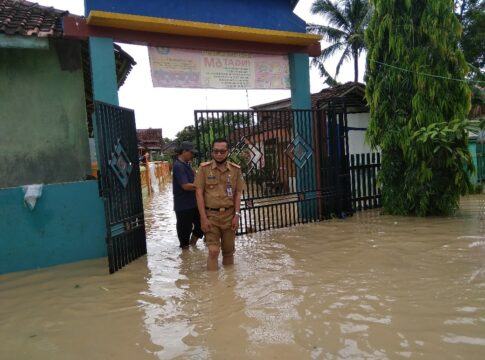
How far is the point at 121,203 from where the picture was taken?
5.64 meters

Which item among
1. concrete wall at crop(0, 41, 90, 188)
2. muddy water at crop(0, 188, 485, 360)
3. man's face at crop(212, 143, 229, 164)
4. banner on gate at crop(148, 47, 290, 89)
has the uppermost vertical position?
banner on gate at crop(148, 47, 290, 89)

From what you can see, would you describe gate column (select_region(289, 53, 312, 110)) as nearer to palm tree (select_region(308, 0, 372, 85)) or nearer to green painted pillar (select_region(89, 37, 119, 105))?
green painted pillar (select_region(89, 37, 119, 105))

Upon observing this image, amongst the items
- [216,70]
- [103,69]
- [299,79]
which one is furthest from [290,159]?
[103,69]

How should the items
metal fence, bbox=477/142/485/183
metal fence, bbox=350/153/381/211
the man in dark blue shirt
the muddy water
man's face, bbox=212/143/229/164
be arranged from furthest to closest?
metal fence, bbox=477/142/485/183, metal fence, bbox=350/153/381/211, the man in dark blue shirt, man's face, bbox=212/143/229/164, the muddy water

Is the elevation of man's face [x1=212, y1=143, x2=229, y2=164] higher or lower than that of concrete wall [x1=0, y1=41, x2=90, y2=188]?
lower

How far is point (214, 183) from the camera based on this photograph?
501 cm

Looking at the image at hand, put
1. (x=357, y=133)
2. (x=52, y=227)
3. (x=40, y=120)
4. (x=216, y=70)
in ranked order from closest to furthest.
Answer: (x=52, y=227)
(x=40, y=120)
(x=216, y=70)
(x=357, y=133)

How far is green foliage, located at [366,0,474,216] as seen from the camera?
758 centimetres

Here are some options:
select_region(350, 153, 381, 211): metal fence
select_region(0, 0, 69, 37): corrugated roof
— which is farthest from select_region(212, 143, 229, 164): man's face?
select_region(350, 153, 381, 211): metal fence

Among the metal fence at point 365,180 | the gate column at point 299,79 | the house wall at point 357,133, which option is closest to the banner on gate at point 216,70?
the gate column at point 299,79

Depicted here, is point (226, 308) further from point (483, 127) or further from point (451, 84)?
point (451, 84)

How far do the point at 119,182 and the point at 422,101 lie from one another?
5.63 metres

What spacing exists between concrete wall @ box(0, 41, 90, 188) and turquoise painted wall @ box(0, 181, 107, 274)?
46 cm

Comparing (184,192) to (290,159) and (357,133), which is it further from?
(357,133)
